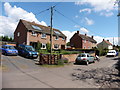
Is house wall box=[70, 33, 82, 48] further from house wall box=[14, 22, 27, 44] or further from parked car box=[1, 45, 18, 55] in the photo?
parked car box=[1, 45, 18, 55]

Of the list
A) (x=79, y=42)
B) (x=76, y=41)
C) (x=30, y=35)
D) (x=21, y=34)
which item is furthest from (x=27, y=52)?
(x=76, y=41)

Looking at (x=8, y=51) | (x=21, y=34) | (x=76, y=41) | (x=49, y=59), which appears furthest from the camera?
(x=76, y=41)

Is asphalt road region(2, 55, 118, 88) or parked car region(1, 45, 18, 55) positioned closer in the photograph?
asphalt road region(2, 55, 118, 88)

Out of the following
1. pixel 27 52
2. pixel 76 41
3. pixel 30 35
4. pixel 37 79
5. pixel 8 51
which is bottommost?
pixel 37 79

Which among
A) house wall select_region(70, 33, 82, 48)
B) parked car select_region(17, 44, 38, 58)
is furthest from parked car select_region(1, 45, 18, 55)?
house wall select_region(70, 33, 82, 48)

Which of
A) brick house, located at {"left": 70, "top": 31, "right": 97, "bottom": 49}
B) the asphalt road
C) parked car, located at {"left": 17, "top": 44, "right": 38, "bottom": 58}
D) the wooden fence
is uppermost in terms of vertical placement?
brick house, located at {"left": 70, "top": 31, "right": 97, "bottom": 49}

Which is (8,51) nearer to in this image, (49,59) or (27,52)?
(27,52)

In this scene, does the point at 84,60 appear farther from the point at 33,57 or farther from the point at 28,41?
the point at 28,41

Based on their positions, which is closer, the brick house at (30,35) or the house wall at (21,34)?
the brick house at (30,35)

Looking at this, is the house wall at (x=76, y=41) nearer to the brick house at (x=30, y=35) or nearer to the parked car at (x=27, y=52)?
the brick house at (x=30, y=35)

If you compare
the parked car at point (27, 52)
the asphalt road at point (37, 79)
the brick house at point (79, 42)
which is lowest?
the asphalt road at point (37, 79)

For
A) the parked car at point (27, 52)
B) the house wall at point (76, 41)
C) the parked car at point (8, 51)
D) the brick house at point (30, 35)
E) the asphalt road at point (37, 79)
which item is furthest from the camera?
the house wall at point (76, 41)

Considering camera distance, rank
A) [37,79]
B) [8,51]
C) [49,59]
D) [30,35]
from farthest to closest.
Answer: [30,35] < [8,51] < [49,59] < [37,79]

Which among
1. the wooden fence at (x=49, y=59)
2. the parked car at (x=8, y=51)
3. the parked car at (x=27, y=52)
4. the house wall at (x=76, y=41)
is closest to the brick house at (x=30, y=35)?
the parked car at (x=27, y=52)
